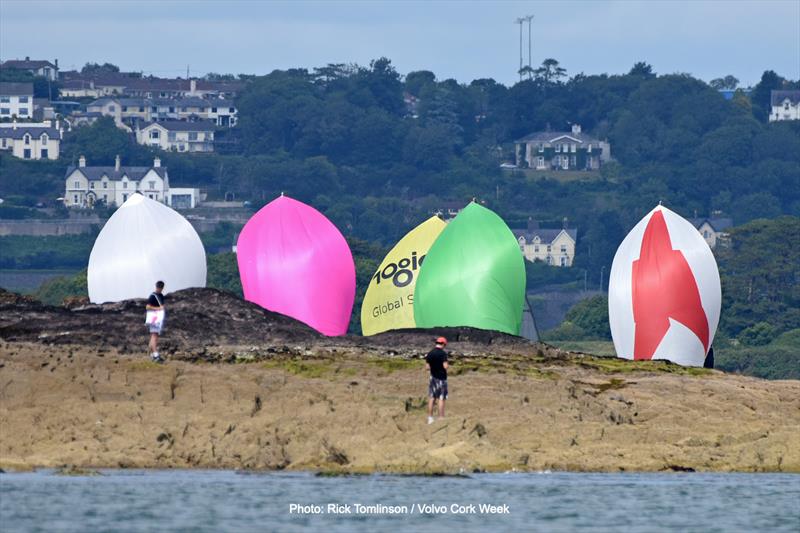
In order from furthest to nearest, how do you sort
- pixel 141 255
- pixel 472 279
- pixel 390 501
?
pixel 141 255
pixel 472 279
pixel 390 501

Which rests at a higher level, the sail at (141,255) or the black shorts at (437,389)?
the sail at (141,255)

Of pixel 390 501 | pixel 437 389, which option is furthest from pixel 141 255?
pixel 390 501

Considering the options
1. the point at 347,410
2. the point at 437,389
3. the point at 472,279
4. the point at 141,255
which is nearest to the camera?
the point at 437,389

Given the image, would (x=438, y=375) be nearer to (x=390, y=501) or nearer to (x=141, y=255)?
(x=390, y=501)

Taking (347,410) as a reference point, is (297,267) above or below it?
above

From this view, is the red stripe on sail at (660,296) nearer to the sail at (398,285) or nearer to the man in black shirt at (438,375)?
the sail at (398,285)

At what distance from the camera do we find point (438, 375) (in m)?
38.4

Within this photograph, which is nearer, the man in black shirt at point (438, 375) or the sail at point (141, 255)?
the man in black shirt at point (438, 375)

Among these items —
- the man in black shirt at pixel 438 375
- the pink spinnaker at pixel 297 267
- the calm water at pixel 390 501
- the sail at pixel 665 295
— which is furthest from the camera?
the pink spinnaker at pixel 297 267

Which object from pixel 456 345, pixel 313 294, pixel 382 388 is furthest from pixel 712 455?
pixel 313 294

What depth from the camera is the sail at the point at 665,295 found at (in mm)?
51500

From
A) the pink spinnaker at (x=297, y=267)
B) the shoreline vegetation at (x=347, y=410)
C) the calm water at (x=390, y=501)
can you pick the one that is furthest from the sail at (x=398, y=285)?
the calm water at (x=390, y=501)

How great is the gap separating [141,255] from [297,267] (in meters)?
4.05

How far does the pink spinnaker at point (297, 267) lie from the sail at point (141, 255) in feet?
6.30
